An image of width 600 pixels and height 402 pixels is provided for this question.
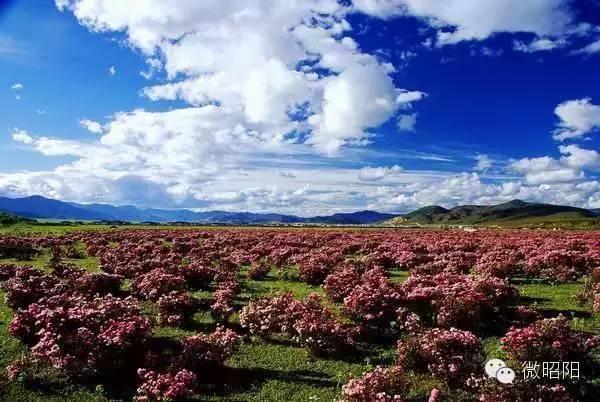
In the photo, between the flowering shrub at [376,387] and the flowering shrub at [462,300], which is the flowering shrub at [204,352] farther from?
the flowering shrub at [462,300]

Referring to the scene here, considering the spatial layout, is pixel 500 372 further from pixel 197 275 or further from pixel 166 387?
pixel 197 275

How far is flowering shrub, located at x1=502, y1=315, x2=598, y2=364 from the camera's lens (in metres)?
11.4

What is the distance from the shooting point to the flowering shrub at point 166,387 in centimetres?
1093

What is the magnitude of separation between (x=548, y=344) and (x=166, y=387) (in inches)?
358

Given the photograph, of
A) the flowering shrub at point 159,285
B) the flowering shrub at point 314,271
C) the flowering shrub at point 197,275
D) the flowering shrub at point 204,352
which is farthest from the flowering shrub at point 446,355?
the flowering shrub at point 197,275

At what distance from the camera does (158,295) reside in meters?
19.8

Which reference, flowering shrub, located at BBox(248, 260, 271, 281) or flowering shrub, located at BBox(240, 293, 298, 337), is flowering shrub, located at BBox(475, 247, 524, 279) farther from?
flowering shrub, located at BBox(248, 260, 271, 281)

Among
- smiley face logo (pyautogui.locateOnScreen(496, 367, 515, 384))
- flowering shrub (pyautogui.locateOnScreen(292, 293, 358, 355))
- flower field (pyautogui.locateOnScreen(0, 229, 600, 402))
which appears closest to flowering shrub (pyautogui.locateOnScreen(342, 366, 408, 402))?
flower field (pyautogui.locateOnScreen(0, 229, 600, 402))

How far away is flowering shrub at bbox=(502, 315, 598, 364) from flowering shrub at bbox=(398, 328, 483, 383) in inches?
34.1

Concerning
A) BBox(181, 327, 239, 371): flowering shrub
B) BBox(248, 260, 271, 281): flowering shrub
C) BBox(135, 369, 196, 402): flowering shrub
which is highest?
BBox(248, 260, 271, 281): flowering shrub

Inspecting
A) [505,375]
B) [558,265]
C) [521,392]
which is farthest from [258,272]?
[521,392]

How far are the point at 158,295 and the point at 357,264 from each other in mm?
12041

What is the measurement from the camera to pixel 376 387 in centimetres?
983

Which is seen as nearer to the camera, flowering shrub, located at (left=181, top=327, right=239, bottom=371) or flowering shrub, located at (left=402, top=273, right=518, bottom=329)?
flowering shrub, located at (left=181, top=327, right=239, bottom=371)
